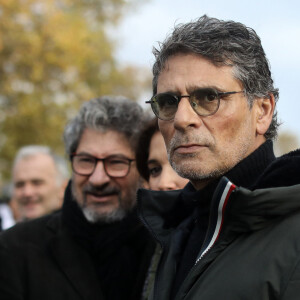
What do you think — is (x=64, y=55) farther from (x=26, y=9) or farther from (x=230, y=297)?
(x=230, y=297)

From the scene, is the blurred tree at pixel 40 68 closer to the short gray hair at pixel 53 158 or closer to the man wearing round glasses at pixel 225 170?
the short gray hair at pixel 53 158

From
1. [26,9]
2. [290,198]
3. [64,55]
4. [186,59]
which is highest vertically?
[26,9]

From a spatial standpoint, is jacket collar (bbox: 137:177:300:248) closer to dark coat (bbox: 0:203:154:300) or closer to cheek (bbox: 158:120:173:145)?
cheek (bbox: 158:120:173:145)

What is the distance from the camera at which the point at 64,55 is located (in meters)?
15.2

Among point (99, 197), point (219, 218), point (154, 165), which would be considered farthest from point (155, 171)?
point (219, 218)

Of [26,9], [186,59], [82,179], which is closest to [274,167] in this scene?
[186,59]

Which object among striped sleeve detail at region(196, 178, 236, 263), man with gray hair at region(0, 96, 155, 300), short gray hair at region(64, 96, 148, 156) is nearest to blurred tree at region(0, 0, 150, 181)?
short gray hair at region(64, 96, 148, 156)

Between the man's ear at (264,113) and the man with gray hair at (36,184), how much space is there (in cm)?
413

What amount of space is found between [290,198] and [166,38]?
41.2 inches

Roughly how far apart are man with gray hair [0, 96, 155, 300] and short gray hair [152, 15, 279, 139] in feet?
A: 4.73

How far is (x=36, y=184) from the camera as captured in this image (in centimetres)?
650

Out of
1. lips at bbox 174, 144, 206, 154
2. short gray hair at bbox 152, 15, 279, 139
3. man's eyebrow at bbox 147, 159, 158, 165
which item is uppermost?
short gray hair at bbox 152, 15, 279, 139

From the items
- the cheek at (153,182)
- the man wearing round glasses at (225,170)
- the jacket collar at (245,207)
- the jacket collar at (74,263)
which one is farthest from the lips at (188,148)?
the jacket collar at (74,263)

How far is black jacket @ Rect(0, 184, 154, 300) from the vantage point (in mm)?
3377
